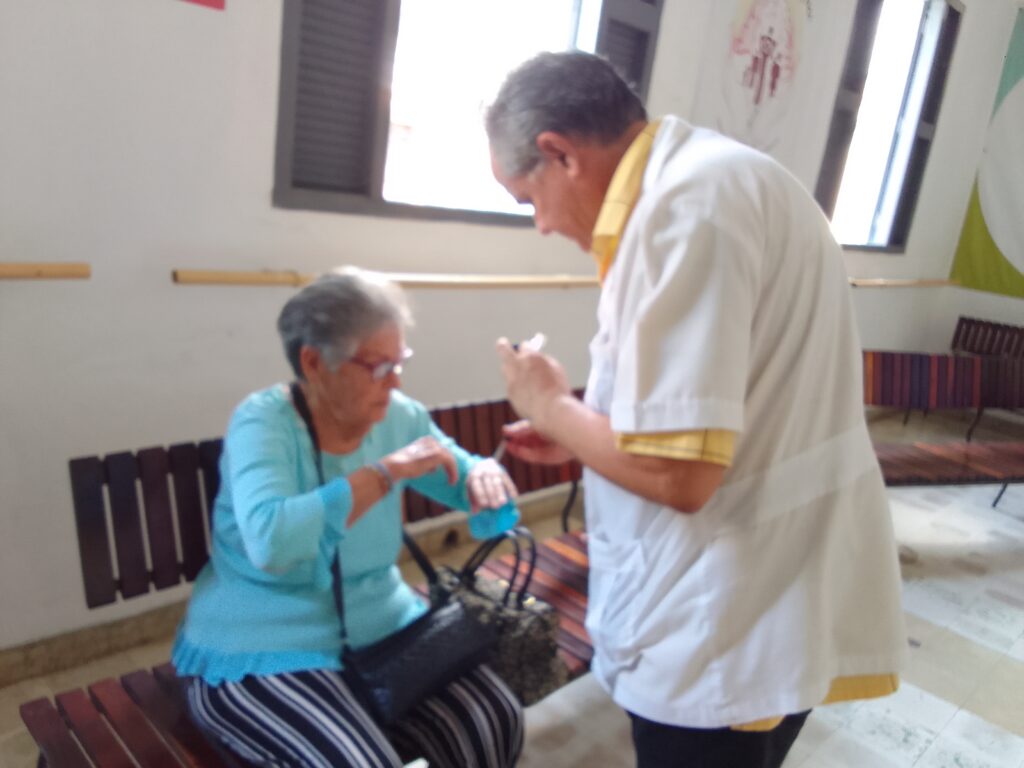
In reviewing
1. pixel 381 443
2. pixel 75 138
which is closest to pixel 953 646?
pixel 381 443

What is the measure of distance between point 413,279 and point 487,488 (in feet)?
4.12

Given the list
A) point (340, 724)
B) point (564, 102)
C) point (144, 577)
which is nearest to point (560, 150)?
point (564, 102)

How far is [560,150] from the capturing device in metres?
1.08

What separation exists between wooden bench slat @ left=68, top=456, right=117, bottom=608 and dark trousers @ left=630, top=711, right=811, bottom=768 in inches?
51.9

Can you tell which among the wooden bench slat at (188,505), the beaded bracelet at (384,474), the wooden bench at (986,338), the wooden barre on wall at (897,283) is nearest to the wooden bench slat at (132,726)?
the wooden bench slat at (188,505)

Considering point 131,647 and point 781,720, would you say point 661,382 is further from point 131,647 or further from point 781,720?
point 131,647

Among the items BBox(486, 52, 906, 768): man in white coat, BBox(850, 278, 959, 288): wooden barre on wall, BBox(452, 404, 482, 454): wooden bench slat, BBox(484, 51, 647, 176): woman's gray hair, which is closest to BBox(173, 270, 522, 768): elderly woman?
BBox(486, 52, 906, 768): man in white coat

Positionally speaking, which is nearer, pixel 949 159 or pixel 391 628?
pixel 391 628

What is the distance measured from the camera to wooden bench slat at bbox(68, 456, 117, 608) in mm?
1767

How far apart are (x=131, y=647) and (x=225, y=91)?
1837 millimetres

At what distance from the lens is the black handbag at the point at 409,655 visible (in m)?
1.57

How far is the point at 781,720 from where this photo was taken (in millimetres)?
1190

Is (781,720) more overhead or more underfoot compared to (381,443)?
more underfoot

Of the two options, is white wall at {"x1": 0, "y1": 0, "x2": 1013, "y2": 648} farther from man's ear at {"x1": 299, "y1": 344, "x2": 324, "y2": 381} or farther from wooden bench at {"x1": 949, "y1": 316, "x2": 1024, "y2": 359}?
wooden bench at {"x1": 949, "y1": 316, "x2": 1024, "y2": 359}
